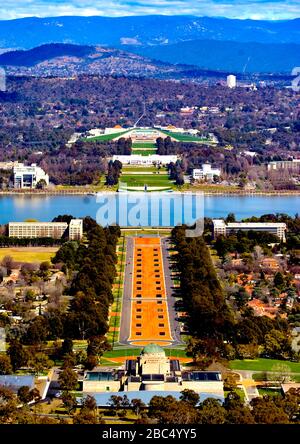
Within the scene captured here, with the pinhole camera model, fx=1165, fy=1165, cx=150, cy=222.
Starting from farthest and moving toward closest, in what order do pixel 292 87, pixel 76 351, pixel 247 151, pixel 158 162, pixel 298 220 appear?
pixel 292 87, pixel 247 151, pixel 158 162, pixel 298 220, pixel 76 351

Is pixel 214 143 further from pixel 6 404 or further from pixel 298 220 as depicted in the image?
pixel 6 404

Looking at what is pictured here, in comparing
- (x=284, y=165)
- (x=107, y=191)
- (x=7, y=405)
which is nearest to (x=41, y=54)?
(x=284, y=165)

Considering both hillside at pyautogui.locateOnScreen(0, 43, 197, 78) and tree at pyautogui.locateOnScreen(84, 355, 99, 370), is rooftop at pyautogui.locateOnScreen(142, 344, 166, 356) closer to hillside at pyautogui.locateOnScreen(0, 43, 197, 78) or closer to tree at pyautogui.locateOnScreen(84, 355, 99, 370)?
tree at pyautogui.locateOnScreen(84, 355, 99, 370)

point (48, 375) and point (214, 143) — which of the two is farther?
point (214, 143)

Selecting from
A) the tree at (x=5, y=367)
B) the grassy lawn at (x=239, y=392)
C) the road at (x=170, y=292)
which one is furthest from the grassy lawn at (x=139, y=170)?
the grassy lawn at (x=239, y=392)

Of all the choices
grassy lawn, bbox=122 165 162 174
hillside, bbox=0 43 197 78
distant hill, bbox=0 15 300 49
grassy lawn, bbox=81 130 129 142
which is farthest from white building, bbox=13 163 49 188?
distant hill, bbox=0 15 300 49

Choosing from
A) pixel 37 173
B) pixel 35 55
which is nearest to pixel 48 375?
pixel 37 173

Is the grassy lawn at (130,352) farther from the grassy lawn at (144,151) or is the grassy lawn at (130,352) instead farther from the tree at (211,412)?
the grassy lawn at (144,151)
